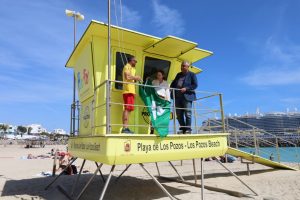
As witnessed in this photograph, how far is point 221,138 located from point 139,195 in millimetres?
3262

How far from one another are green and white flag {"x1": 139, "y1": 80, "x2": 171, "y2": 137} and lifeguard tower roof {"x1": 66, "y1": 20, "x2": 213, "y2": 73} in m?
1.45

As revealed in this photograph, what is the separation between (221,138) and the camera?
8.39 metres

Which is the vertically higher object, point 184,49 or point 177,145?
point 184,49

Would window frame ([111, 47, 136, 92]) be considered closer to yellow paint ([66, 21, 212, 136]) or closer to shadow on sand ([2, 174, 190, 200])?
yellow paint ([66, 21, 212, 136])

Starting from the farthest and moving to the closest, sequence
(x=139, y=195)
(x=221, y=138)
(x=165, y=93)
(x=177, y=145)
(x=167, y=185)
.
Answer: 1. (x=167, y=185)
2. (x=139, y=195)
3. (x=221, y=138)
4. (x=165, y=93)
5. (x=177, y=145)

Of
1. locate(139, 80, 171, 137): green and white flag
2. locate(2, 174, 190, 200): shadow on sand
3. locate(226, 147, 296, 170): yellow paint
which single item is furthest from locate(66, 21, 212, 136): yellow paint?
locate(226, 147, 296, 170): yellow paint

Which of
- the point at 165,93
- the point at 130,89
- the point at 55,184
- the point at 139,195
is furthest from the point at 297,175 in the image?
the point at 55,184

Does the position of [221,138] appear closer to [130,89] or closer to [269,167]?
[130,89]

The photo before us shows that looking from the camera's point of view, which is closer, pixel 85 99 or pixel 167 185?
pixel 85 99

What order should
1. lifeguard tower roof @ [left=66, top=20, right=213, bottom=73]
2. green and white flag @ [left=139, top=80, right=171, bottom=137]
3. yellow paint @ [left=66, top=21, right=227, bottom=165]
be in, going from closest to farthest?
yellow paint @ [left=66, top=21, right=227, bottom=165]
green and white flag @ [left=139, top=80, right=171, bottom=137]
lifeguard tower roof @ [left=66, top=20, right=213, bottom=73]

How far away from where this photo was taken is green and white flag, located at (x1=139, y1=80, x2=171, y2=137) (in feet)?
23.1

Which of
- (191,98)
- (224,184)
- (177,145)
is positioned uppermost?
(191,98)

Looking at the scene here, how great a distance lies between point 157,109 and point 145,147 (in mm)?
1145

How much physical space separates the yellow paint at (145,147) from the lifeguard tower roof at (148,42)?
2725 millimetres
